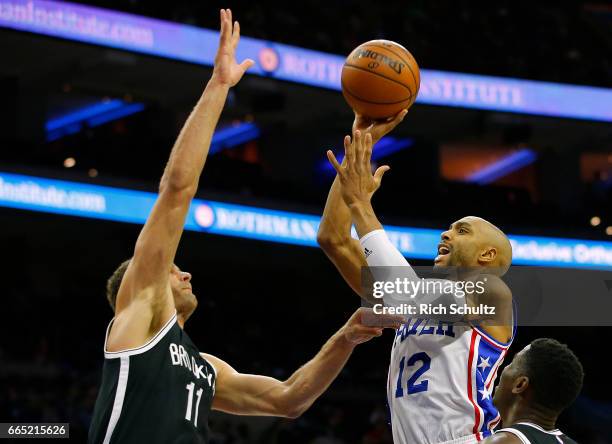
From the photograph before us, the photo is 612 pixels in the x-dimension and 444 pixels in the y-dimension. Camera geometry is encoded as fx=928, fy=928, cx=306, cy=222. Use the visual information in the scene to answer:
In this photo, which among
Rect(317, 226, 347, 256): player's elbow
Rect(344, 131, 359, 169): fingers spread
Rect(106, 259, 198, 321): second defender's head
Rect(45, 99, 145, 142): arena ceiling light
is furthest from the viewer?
Rect(45, 99, 145, 142): arena ceiling light

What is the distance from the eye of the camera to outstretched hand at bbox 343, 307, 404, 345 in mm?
3760

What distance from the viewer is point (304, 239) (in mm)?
15992

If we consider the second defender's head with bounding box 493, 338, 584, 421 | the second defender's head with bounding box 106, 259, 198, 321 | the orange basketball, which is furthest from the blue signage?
the second defender's head with bounding box 493, 338, 584, 421

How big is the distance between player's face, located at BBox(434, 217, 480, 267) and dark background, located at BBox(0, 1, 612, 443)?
7.98 meters

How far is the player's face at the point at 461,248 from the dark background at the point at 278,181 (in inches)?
314

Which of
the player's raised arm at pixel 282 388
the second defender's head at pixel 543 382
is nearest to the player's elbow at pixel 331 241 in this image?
the player's raised arm at pixel 282 388

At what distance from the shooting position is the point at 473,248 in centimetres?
395

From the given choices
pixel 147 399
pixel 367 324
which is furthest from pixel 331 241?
pixel 147 399

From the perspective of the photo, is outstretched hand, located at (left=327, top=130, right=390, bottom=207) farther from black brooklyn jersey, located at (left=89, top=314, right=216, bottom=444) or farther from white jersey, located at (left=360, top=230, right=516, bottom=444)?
black brooklyn jersey, located at (left=89, top=314, right=216, bottom=444)

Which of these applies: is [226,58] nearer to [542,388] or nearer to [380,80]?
[380,80]

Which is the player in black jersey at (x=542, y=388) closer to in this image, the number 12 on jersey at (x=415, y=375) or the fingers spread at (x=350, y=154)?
the number 12 on jersey at (x=415, y=375)

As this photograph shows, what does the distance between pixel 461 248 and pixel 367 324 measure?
52 cm
